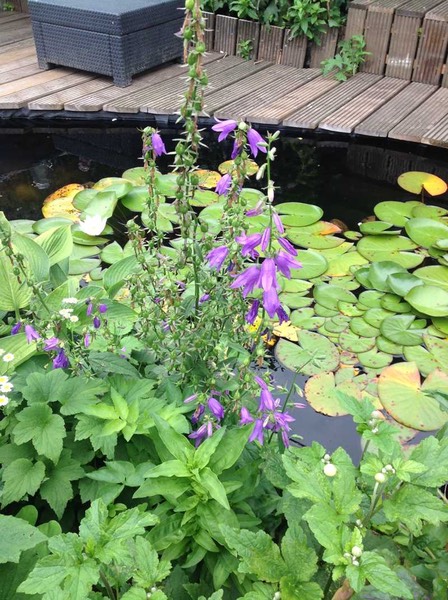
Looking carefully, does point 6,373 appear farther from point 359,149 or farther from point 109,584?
point 359,149

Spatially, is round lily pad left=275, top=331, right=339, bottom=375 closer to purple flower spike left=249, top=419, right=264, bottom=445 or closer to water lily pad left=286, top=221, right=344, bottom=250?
water lily pad left=286, top=221, right=344, bottom=250

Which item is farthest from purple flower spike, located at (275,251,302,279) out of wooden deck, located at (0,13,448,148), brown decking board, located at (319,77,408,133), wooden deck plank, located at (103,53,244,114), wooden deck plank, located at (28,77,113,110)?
wooden deck plank, located at (28,77,113,110)

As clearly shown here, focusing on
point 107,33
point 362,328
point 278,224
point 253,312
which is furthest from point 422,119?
point 278,224

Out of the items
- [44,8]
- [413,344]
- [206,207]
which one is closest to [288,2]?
[44,8]

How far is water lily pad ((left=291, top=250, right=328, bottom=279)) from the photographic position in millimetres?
2381

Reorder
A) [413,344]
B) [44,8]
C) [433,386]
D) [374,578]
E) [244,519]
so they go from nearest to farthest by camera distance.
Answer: [374,578], [244,519], [433,386], [413,344], [44,8]

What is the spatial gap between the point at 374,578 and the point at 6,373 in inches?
37.8

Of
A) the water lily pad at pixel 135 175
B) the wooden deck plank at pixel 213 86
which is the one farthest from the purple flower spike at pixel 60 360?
the wooden deck plank at pixel 213 86

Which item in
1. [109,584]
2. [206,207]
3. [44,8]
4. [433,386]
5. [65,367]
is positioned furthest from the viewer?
[44,8]

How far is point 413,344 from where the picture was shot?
207 cm

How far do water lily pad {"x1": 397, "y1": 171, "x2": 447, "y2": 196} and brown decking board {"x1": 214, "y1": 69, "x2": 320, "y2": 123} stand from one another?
880mm

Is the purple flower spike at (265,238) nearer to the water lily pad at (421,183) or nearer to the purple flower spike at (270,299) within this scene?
the purple flower spike at (270,299)

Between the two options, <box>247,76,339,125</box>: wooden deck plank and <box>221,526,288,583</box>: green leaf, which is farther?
<box>247,76,339,125</box>: wooden deck plank

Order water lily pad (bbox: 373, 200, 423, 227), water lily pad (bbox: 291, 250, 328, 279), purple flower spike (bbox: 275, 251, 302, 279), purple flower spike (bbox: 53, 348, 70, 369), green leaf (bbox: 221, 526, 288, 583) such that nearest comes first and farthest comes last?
green leaf (bbox: 221, 526, 288, 583), purple flower spike (bbox: 275, 251, 302, 279), purple flower spike (bbox: 53, 348, 70, 369), water lily pad (bbox: 291, 250, 328, 279), water lily pad (bbox: 373, 200, 423, 227)
